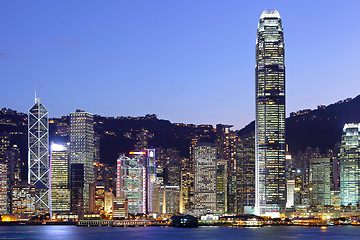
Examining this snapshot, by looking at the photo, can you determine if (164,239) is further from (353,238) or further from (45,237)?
(353,238)

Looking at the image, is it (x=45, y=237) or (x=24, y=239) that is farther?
(x=45, y=237)

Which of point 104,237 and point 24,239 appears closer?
point 24,239

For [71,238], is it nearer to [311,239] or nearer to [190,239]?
[190,239]

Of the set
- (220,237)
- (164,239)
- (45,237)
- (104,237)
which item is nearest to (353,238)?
(220,237)

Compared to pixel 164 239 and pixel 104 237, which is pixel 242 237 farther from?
pixel 104 237

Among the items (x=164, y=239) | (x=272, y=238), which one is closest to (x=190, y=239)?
(x=164, y=239)

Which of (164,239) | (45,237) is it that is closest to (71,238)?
(45,237)

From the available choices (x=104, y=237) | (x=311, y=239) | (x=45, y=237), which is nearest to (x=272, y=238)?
(x=311, y=239)
